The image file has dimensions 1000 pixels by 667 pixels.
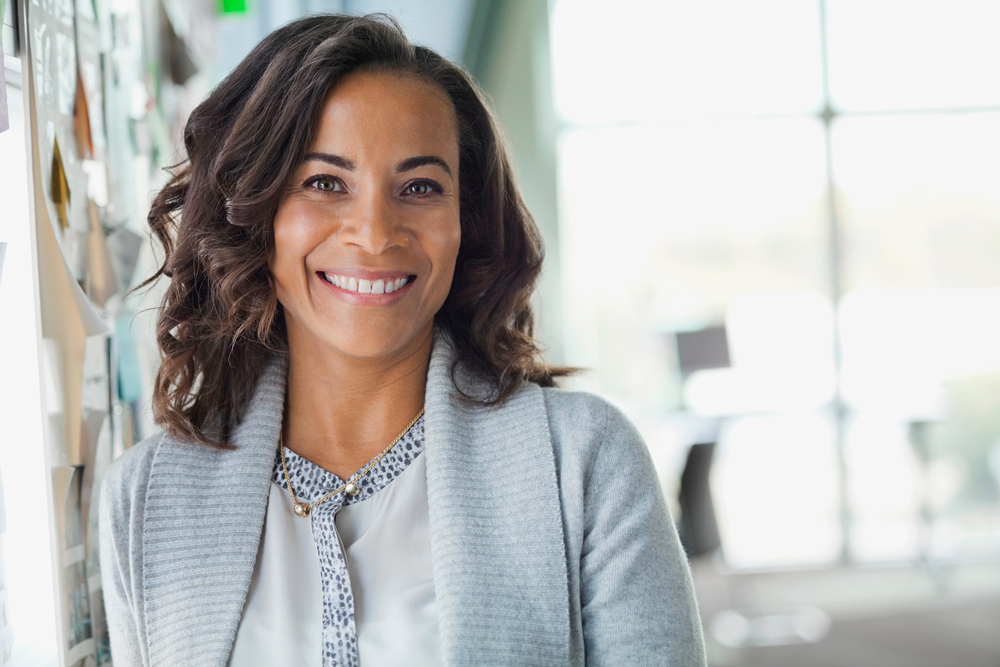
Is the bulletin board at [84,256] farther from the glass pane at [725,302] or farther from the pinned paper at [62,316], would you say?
the glass pane at [725,302]

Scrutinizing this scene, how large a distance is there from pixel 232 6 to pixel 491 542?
2.51 meters

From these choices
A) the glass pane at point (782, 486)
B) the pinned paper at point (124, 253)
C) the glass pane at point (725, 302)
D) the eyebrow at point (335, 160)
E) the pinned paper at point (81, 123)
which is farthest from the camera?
the glass pane at point (782, 486)

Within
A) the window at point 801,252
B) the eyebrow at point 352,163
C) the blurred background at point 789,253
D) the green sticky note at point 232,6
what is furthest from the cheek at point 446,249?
the window at point 801,252

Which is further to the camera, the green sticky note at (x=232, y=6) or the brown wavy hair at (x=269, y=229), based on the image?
the green sticky note at (x=232, y=6)

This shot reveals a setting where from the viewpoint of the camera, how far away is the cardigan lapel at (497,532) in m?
1.19

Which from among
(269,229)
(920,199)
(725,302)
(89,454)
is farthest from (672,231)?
(89,454)

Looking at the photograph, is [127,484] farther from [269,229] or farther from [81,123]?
[81,123]

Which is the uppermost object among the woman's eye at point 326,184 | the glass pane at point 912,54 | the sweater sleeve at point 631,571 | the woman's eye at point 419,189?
the glass pane at point 912,54

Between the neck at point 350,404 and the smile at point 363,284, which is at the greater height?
the smile at point 363,284

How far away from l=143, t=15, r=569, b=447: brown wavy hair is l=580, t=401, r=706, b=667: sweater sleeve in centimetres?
24

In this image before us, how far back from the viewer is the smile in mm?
1292

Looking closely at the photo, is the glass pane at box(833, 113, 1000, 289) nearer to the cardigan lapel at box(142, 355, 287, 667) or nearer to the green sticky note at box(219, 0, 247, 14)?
the green sticky note at box(219, 0, 247, 14)

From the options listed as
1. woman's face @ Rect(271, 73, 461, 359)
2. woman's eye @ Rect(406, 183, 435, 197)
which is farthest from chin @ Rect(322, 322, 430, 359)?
woman's eye @ Rect(406, 183, 435, 197)

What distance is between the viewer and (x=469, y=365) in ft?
4.88
